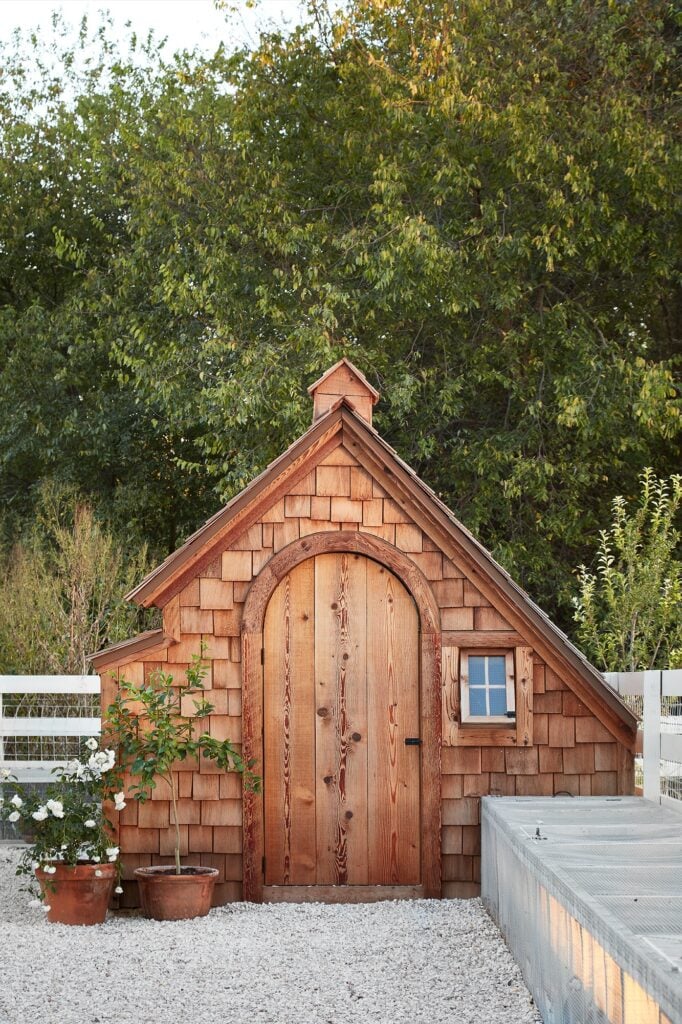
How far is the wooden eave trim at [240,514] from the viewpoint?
783 centimetres

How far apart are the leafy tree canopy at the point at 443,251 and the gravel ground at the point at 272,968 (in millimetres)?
7736

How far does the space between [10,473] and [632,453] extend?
34.6 feet

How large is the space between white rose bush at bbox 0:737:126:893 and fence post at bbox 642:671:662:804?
3.19m

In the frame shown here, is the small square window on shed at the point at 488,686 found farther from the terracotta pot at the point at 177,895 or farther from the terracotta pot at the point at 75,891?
the terracotta pot at the point at 75,891

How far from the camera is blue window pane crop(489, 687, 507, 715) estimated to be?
7.99m

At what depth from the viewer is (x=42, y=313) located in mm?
19531

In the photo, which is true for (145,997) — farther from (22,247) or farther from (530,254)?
(22,247)

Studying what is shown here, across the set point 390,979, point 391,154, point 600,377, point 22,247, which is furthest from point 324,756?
point 22,247

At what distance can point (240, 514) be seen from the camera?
791 cm

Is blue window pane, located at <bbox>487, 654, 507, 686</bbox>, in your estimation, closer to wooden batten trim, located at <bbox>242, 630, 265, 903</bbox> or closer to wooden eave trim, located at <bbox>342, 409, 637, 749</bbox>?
wooden eave trim, located at <bbox>342, 409, 637, 749</bbox>

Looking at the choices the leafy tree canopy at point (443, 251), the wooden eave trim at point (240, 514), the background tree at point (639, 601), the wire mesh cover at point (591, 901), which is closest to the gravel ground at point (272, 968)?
the wire mesh cover at point (591, 901)

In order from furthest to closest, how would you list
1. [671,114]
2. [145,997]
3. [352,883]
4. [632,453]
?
[632,453] < [671,114] < [352,883] < [145,997]

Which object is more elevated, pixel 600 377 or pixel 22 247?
pixel 22 247

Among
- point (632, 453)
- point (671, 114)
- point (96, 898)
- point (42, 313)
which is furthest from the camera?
point (42, 313)
